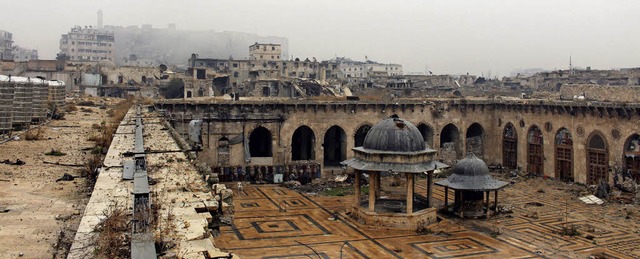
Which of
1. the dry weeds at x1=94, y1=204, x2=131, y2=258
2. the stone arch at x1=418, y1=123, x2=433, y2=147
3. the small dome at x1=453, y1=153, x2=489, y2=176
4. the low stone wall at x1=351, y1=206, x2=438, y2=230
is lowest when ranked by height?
the low stone wall at x1=351, y1=206, x2=438, y2=230

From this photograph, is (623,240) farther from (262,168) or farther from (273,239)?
(262,168)

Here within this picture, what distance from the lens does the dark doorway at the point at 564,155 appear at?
3331 cm

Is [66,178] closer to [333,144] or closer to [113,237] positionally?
[113,237]

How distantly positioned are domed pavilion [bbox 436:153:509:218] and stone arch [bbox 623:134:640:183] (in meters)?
9.61

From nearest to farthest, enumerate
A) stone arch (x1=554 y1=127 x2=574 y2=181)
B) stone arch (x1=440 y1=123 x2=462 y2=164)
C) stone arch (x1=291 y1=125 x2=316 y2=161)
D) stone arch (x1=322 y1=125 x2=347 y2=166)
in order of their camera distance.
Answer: stone arch (x1=554 y1=127 x2=574 y2=181), stone arch (x1=440 y1=123 x2=462 y2=164), stone arch (x1=291 y1=125 x2=316 y2=161), stone arch (x1=322 y1=125 x2=347 y2=166)

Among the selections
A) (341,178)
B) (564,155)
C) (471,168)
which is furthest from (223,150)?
(564,155)

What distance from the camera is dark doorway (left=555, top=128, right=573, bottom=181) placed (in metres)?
33.3

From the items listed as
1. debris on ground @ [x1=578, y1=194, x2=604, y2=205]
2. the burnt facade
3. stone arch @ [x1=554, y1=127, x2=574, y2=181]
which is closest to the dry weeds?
debris on ground @ [x1=578, y1=194, x2=604, y2=205]

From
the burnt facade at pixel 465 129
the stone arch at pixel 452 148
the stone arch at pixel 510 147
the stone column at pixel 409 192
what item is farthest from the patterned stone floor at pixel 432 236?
the stone arch at pixel 452 148

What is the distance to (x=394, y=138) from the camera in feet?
75.1

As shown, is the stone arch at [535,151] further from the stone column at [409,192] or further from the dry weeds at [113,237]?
the dry weeds at [113,237]

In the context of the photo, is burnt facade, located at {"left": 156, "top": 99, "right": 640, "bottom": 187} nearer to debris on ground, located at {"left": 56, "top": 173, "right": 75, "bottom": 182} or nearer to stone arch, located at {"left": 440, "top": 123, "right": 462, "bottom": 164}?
stone arch, located at {"left": 440, "top": 123, "right": 462, "bottom": 164}

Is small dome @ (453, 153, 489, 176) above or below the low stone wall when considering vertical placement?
above

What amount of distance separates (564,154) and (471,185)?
13.2 meters
